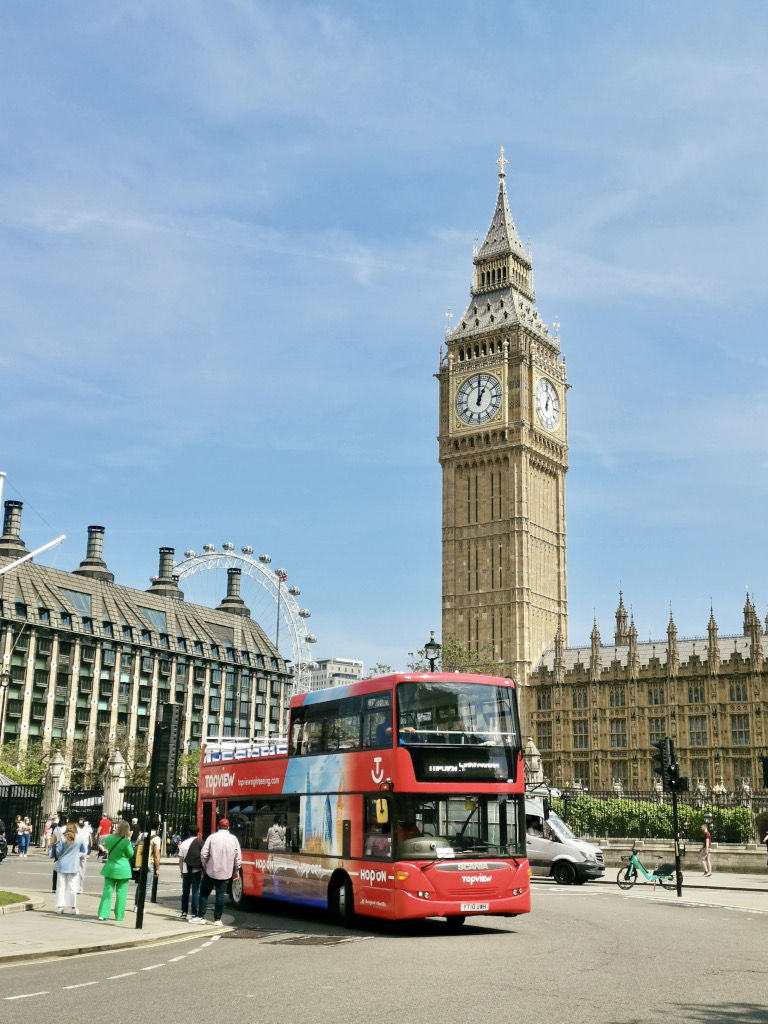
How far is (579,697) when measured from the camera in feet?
298

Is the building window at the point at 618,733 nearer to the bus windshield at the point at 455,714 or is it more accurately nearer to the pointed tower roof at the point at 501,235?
the pointed tower roof at the point at 501,235

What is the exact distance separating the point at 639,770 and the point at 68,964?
7675cm

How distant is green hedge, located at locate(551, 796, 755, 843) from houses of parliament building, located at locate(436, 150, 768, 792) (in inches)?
983

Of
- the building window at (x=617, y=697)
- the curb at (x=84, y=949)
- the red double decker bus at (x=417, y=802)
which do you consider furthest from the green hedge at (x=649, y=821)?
the curb at (x=84, y=949)

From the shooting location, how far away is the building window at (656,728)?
8575 cm

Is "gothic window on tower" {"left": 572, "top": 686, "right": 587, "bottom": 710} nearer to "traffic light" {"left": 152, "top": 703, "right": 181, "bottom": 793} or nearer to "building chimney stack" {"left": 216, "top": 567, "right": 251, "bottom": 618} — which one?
"building chimney stack" {"left": 216, "top": 567, "right": 251, "bottom": 618}

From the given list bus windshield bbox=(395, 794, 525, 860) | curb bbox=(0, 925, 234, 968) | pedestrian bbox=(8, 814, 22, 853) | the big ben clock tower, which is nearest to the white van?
bus windshield bbox=(395, 794, 525, 860)

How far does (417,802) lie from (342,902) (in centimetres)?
310

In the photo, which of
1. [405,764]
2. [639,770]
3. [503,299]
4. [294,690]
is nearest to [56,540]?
[405,764]

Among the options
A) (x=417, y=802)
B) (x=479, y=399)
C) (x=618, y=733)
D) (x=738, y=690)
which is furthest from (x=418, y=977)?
(x=479, y=399)

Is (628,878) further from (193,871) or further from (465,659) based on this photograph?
(465,659)

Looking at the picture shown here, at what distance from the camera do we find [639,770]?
85875 mm

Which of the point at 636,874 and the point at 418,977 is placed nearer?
the point at 418,977

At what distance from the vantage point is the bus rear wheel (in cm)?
1955
